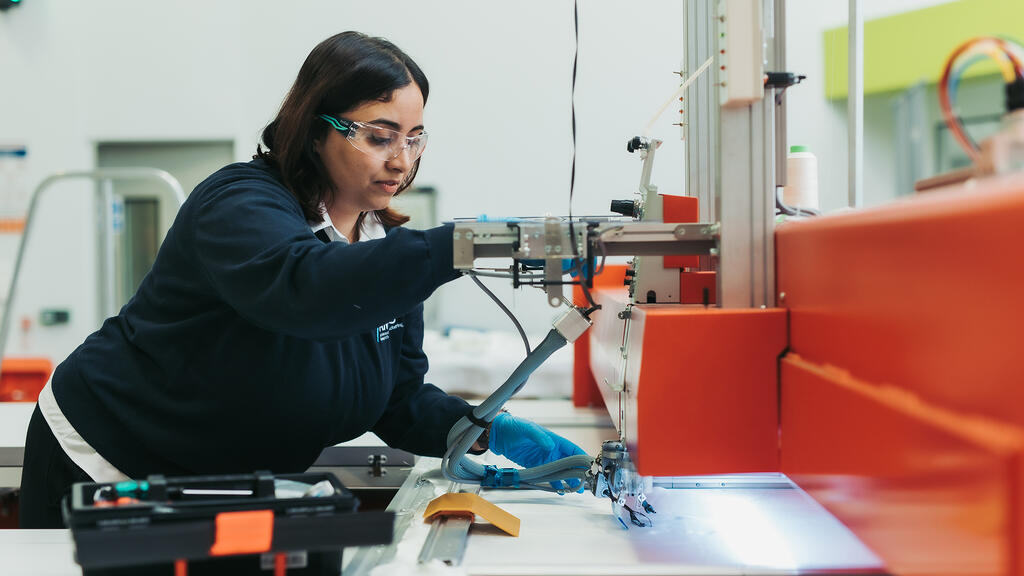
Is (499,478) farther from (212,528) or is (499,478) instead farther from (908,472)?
(908,472)

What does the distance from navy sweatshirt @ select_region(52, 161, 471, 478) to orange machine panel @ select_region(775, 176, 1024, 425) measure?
0.43 metres

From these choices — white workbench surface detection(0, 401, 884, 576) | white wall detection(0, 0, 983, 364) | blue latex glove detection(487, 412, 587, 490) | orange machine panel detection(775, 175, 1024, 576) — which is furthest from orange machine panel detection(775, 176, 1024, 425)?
white wall detection(0, 0, 983, 364)

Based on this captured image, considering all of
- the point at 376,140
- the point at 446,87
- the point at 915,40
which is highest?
the point at 915,40

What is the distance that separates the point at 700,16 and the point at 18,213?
175 inches

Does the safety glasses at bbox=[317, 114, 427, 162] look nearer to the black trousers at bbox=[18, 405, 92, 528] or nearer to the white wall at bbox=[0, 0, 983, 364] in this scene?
the black trousers at bbox=[18, 405, 92, 528]

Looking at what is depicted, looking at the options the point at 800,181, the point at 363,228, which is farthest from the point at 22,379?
the point at 800,181

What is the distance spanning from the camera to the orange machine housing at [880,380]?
0.52 meters

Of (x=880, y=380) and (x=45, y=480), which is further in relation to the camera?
(x=45, y=480)

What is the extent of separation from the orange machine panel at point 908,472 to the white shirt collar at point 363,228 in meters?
0.78

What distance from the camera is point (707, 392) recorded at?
933 mm

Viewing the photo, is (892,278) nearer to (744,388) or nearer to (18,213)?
(744,388)

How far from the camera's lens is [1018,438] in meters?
0.50

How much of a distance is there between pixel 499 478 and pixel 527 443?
0.51ft

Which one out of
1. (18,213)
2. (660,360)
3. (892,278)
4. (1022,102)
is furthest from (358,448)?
(18,213)
